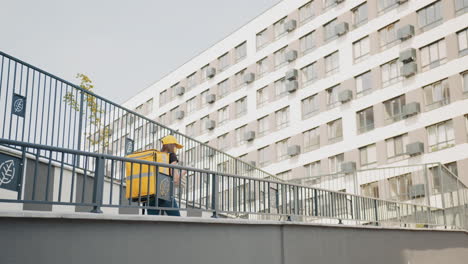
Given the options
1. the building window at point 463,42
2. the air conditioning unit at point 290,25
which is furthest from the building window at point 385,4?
the air conditioning unit at point 290,25

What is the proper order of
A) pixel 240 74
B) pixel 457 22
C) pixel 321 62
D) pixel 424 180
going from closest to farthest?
1. pixel 424 180
2. pixel 457 22
3. pixel 321 62
4. pixel 240 74

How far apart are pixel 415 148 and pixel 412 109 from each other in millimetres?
2617

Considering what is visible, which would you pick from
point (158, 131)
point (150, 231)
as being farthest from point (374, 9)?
point (150, 231)

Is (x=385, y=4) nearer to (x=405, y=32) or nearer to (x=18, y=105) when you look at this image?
(x=405, y=32)

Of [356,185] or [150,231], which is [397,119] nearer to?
[356,185]

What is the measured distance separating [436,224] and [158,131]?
28.3ft

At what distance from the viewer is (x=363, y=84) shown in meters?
42.4

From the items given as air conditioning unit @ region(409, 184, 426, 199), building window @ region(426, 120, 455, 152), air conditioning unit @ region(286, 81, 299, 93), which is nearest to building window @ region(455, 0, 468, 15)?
building window @ region(426, 120, 455, 152)

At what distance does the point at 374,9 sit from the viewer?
41906 mm

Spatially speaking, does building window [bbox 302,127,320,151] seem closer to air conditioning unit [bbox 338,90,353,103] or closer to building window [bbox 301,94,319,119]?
building window [bbox 301,94,319,119]

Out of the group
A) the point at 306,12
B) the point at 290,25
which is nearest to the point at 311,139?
the point at 290,25

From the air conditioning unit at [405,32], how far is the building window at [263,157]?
55.1 ft

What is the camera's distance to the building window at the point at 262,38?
53.5 metres

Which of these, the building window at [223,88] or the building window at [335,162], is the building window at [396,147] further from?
the building window at [223,88]
